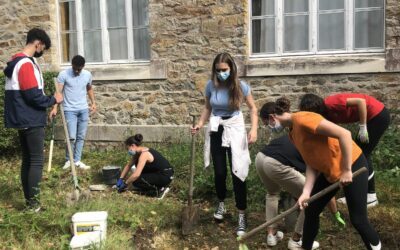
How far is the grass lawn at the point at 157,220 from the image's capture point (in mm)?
4582

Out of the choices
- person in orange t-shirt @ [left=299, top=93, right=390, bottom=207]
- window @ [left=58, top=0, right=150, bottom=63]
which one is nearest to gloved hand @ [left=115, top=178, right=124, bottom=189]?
window @ [left=58, top=0, right=150, bottom=63]

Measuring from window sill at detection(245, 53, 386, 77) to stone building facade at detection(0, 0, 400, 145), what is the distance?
0.05 feet

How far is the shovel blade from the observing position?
4925mm

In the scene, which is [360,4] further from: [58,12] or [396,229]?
[58,12]

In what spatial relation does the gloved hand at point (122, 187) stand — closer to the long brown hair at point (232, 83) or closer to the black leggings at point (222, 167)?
the black leggings at point (222, 167)

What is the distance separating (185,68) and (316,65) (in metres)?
2.24

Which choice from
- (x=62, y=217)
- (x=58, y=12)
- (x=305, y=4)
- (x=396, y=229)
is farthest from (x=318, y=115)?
(x=58, y=12)

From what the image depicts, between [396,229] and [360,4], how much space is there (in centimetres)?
391

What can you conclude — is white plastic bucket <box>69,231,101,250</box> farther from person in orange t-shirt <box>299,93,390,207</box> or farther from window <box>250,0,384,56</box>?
window <box>250,0,384,56</box>

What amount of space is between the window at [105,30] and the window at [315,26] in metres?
2.14

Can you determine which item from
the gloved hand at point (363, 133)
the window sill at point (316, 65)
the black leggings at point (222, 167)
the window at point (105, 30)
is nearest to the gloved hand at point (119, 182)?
the black leggings at point (222, 167)

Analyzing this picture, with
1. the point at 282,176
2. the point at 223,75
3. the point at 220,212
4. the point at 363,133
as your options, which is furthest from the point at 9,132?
the point at 363,133

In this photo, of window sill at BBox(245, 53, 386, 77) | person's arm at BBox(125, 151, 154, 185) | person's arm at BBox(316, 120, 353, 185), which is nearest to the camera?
person's arm at BBox(316, 120, 353, 185)

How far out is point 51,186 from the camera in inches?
250
